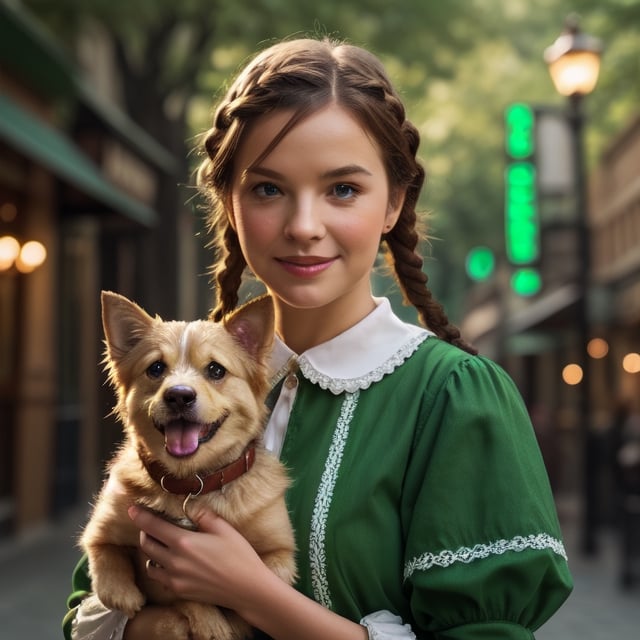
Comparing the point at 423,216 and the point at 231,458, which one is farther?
the point at 423,216

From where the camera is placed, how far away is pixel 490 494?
7.40 ft

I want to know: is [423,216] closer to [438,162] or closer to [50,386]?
[50,386]

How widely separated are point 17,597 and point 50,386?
5349 mm

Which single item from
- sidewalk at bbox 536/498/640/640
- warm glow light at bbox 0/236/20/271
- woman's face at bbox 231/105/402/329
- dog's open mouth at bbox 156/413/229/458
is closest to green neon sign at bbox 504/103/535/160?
sidewalk at bbox 536/498/640/640

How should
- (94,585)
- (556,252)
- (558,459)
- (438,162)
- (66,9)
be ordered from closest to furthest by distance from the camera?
1. (94,585)
2. (66,9)
3. (558,459)
4. (438,162)
5. (556,252)

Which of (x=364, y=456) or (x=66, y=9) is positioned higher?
(x=66, y=9)

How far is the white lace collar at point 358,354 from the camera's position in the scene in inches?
101

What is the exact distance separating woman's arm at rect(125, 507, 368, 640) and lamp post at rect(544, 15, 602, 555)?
12.0 metres

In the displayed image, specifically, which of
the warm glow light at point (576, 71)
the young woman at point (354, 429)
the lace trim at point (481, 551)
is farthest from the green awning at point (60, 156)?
the lace trim at point (481, 551)

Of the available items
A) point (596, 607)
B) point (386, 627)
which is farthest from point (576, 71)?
point (386, 627)

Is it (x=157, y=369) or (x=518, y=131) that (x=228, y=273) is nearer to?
(x=157, y=369)

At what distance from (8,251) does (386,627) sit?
38.2 ft

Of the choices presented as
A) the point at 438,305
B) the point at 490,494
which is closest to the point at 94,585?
the point at 490,494

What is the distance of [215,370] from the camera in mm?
2395
